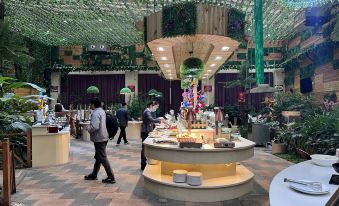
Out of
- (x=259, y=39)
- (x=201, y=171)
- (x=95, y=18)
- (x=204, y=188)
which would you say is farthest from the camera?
(x=95, y=18)

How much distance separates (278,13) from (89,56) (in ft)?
33.3

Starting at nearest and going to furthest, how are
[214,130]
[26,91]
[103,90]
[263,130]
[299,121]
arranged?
[214,130] → [299,121] → [263,130] → [26,91] → [103,90]

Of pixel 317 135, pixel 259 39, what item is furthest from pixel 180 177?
pixel 259 39

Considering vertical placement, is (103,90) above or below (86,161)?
above

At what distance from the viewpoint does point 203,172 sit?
14.9 ft

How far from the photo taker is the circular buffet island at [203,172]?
13.8ft

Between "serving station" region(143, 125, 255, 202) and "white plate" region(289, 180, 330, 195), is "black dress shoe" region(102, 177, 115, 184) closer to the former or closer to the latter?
"serving station" region(143, 125, 255, 202)

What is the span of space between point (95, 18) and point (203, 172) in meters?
8.81

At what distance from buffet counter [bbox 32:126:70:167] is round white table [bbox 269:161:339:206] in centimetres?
564

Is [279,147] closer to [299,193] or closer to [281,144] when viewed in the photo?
[281,144]

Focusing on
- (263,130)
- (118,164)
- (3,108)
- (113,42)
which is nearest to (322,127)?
(263,130)

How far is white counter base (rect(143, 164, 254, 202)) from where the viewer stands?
13.7 feet

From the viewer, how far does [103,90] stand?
713 inches

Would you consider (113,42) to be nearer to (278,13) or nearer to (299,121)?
(278,13)
